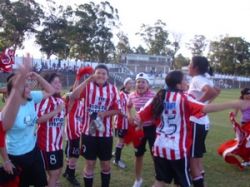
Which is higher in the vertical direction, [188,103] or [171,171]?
[188,103]

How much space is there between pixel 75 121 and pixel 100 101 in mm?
1451

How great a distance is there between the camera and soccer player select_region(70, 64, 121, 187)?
6.01 m

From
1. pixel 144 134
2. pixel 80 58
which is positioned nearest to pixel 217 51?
pixel 80 58

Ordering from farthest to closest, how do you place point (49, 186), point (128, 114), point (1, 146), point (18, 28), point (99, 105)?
point (18, 28) < point (128, 114) < point (99, 105) < point (49, 186) < point (1, 146)

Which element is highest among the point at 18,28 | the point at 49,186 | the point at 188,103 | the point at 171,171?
the point at 18,28

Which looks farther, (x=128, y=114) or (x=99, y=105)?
(x=128, y=114)

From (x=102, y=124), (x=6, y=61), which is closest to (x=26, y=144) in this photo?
(x=102, y=124)

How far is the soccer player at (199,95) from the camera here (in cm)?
586

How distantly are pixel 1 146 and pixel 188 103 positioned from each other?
2208 mm

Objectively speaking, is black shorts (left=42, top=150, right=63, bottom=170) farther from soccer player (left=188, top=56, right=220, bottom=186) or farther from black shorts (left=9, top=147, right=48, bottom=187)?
soccer player (left=188, top=56, right=220, bottom=186)

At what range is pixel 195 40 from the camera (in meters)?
95.6

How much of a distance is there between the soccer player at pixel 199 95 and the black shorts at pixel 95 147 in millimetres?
1260

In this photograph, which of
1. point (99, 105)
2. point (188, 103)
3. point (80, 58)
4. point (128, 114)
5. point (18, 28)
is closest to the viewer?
point (188, 103)

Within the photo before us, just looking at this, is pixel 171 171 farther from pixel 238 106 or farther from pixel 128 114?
pixel 128 114
